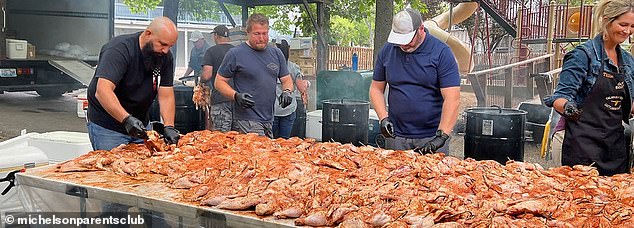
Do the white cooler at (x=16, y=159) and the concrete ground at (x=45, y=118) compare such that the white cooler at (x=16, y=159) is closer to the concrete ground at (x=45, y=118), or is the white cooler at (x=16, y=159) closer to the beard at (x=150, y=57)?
the beard at (x=150, y=57)

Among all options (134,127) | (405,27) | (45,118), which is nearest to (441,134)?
(405,27)

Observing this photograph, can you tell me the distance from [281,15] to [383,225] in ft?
74.8

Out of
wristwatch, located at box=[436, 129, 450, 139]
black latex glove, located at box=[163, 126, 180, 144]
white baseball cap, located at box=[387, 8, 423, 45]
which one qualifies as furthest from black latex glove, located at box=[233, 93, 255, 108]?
wristwatch, located at box=[436, 129, 450, 139]

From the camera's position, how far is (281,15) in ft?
81.2

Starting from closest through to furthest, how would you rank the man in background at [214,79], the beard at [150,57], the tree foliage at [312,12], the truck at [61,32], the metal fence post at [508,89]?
the beard at [150,57], the man in background at [214,79], the metal fence post at [508,89], the truck at [61,32], the tree foliage at [312,12]

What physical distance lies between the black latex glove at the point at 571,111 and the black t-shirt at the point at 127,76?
285 cm

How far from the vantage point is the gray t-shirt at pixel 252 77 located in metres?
5.48

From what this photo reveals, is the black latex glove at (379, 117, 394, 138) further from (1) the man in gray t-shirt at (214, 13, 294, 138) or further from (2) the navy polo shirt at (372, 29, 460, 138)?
(1) the man in gray t-shirt at (214, 13, 294, 138)

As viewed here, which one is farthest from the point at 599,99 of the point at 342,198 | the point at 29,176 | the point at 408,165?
the point at 29,176

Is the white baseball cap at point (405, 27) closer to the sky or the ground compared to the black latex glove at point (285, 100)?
closer to the sky

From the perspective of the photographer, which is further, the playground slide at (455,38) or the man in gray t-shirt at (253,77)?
the playground slide at (455,38)

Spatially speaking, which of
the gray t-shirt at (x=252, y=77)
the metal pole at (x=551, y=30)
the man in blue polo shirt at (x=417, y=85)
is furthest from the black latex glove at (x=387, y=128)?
the metal pole at (x=551, y=30)

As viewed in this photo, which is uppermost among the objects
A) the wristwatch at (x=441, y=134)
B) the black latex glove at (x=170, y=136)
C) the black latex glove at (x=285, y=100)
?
the black latex glove at (x=285, y=100)

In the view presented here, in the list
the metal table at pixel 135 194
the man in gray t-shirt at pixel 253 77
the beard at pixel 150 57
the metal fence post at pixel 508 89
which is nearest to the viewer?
the metal table at pixel 135 194
